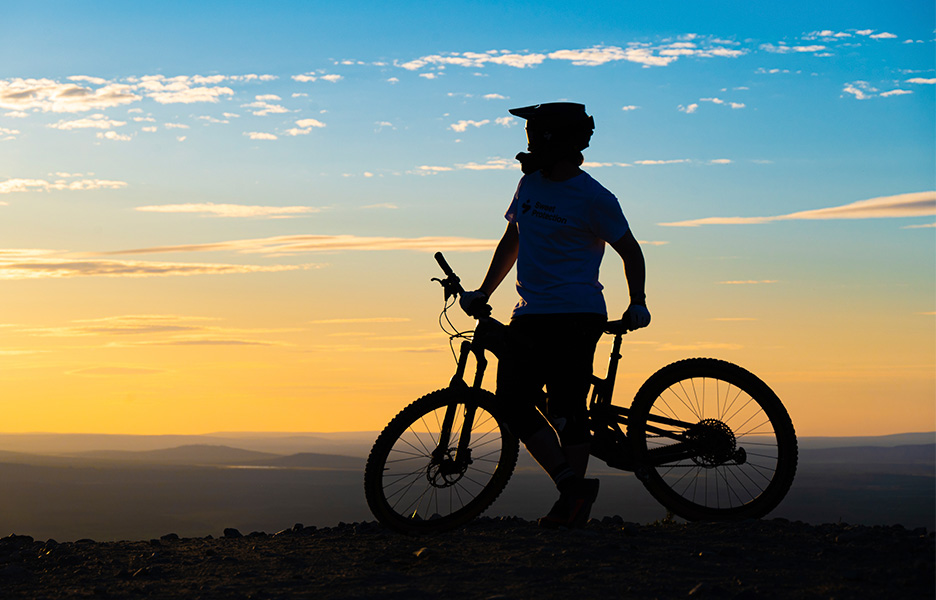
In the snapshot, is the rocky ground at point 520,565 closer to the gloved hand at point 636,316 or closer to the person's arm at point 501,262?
the gloved hand at point 636,316

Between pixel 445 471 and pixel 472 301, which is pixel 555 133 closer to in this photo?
pixel 472 301

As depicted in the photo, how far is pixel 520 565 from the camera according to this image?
15.5 ft

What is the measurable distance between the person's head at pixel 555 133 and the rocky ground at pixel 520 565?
2.44 meters

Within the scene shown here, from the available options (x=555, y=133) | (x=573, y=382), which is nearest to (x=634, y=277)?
(x=573, y=382)

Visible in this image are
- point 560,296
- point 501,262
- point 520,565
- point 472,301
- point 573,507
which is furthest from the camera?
point 501,262

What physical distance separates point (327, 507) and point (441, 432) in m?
139

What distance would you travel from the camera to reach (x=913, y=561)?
4.48 meters

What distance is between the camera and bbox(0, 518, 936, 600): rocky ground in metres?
4.29

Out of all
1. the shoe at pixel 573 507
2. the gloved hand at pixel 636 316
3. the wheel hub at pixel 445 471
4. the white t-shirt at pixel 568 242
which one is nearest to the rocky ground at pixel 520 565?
the shoe at pixel 573 507

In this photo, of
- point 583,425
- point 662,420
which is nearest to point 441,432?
point 583,425

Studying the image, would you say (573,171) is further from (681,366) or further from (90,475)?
(90,475)

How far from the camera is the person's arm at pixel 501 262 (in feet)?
19.9

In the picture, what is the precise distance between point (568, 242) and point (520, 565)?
80.0 inches

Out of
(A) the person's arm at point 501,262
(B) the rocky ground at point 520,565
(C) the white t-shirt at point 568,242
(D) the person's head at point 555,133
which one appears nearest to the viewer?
(B) the rocky ground at point 520,565
